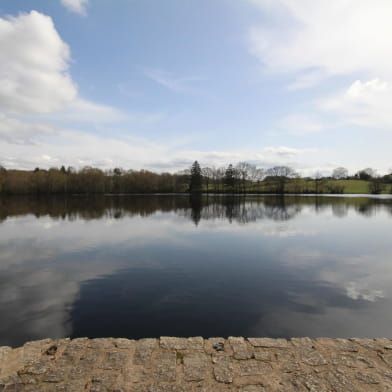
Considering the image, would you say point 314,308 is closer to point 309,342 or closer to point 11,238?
point 309,342

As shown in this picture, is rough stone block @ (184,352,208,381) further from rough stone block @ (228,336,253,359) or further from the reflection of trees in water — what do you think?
the reflection of trees in water

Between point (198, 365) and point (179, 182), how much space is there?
110130 millimetres

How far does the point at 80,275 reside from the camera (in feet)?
28.3

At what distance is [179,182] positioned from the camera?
4461 inches

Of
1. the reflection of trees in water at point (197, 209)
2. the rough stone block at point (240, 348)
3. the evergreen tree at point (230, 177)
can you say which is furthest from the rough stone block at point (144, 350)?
the evergreen tree at point (230, 177)

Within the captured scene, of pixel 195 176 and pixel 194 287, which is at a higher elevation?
pixel 195 176

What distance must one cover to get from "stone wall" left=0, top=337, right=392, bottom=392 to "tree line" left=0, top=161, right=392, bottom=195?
8838 cm

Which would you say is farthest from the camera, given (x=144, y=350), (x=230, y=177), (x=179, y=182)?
(x=179, y=182)

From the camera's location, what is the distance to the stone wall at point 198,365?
133 inches

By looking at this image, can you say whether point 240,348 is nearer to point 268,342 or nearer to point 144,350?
point 268,342

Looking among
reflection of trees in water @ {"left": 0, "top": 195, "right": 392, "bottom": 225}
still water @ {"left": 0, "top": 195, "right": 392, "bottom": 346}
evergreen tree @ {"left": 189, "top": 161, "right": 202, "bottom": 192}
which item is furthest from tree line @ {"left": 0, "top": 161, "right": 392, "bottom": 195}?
still water @ {"left": 0, "top": 195, "right": 392, "bottom": 346}

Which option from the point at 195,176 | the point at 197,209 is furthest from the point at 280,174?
the point at 197,209

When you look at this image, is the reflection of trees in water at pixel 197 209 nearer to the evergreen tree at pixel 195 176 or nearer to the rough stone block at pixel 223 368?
the rough stone block at pixel 223 368

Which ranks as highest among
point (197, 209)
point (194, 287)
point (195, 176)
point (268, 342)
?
point (195, 176)
